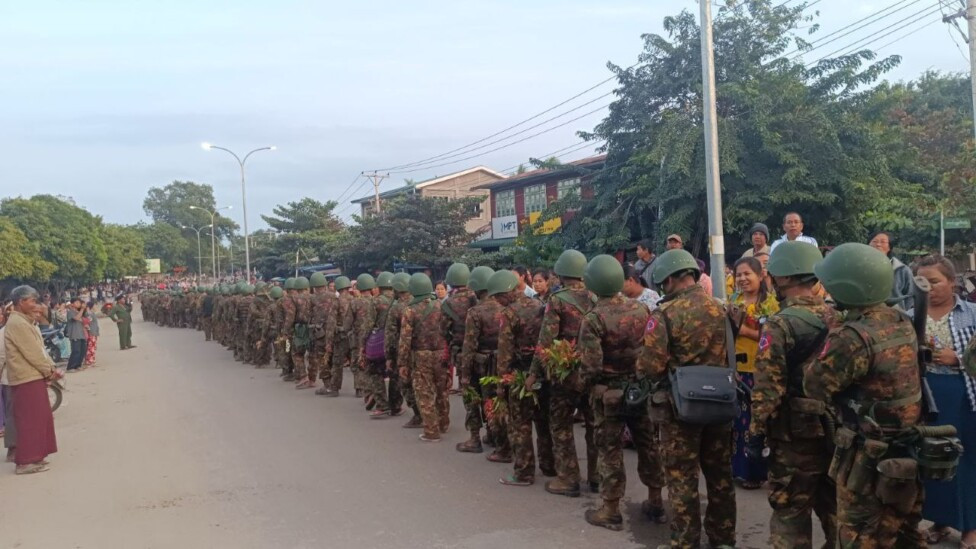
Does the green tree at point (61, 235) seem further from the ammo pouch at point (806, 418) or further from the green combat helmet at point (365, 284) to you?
the ammo pouch at point (806, 418)

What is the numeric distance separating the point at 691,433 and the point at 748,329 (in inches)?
53.8

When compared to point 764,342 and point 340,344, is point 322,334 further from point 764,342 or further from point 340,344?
point 764,342

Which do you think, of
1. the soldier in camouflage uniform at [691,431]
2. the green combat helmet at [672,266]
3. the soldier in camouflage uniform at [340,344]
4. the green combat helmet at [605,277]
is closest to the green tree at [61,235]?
the soldier in camouflage uniform at [340,344]

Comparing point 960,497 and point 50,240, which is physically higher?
point 50,240

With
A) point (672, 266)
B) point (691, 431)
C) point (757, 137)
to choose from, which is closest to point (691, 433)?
point (691, 431)

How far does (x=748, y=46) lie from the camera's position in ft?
50.5

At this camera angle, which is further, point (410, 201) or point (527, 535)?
point (410, 201)

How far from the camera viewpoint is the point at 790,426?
3.82 m

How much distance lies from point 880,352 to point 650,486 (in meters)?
2.31

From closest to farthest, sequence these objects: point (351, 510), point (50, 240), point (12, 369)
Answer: point (351, 510), point (12, 369), point (50, 240)

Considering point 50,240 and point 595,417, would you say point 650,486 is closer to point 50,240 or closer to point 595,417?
point 595,417

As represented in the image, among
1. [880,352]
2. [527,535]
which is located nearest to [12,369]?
[527,535]

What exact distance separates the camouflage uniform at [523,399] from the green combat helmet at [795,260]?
250 centimetres

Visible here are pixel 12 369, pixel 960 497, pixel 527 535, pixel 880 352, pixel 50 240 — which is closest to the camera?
pixel 880 352
